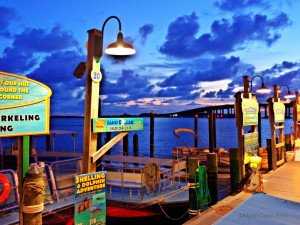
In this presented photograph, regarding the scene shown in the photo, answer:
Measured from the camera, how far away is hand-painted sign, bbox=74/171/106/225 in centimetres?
639

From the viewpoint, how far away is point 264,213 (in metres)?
6.55

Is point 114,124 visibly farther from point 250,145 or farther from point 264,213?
point 250,145

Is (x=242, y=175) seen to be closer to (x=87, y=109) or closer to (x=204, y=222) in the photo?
(x=204, y=222)

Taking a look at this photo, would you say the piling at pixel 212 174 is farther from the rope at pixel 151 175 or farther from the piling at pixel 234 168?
the rope at pixel 151 175

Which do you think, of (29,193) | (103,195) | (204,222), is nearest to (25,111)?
(29,193)

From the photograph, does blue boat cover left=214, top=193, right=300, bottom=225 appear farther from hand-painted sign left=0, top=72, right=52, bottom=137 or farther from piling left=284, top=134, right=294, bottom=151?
piling left=284, top=134, right=294, bottom=151

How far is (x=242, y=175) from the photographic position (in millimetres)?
11688

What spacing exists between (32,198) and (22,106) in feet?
4.99

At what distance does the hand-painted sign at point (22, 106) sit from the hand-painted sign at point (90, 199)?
136cm

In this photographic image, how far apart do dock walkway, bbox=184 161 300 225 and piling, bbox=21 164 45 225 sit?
3.50m

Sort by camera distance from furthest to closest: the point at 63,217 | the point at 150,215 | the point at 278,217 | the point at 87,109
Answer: the point at 150,215, the point at 63,217, the point at 87,109, the point at 278,217

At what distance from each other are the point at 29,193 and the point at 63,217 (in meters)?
5.82

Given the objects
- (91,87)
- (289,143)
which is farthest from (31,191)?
(289,143)

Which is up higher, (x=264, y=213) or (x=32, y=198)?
(x=32, y=198)
